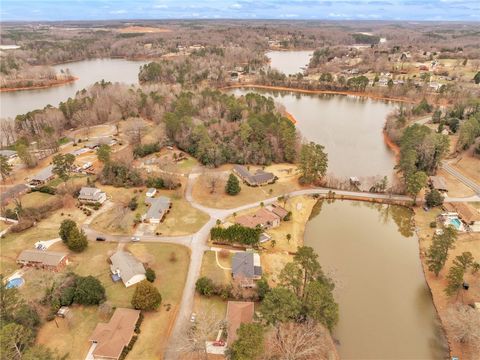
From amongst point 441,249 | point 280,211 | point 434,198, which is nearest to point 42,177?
point 280,211

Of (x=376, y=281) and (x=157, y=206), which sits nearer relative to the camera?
(x=376, y=281)

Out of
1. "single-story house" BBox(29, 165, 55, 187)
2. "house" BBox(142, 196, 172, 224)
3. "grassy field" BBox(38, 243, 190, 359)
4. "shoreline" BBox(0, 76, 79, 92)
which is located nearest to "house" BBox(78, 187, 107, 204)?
"house" BBox(142, 196, 172, 224)

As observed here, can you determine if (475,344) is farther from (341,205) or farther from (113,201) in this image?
(113,201)

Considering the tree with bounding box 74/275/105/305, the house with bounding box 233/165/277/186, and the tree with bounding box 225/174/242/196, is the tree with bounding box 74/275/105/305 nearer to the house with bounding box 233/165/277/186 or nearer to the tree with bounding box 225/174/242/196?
the tree with bounding box 225/174/242/196

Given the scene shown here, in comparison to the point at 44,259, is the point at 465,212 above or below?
above

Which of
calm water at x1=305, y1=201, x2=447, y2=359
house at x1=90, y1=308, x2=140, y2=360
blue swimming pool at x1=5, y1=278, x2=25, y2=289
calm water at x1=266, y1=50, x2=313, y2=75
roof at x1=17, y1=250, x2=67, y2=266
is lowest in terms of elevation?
calm water at x1=305, y1=201, x2=447, y2=359

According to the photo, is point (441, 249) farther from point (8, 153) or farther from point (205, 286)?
point (8, 153)
